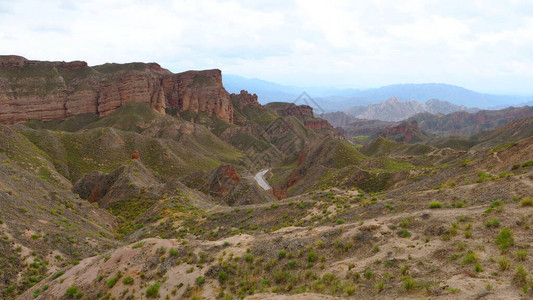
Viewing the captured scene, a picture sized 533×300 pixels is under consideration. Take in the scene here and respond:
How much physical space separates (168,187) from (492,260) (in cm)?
4119

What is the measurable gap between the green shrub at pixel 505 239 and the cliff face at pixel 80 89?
13514 centimetres

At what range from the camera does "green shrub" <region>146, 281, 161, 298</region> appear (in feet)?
51.5

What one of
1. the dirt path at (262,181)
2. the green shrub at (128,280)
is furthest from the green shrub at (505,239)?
the dirt path at (262,181)

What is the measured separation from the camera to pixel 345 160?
73.3 metres

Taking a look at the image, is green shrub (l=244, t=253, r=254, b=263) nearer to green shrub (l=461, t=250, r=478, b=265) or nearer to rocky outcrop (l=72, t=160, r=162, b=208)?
green shrub (l=461, t=250, r=478, b=265)

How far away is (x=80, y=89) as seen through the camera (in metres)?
124

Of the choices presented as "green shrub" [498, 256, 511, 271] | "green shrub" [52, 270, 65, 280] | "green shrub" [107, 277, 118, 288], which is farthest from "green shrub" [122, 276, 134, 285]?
"green shrub" [498, 256, 511, 271]

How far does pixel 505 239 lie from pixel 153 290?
17.2 metres

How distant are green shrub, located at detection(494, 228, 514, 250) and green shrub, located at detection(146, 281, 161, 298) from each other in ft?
54.5

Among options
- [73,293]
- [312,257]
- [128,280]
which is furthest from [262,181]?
[312,257]

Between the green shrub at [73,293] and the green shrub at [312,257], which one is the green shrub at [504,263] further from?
the green shrub at [73,293]

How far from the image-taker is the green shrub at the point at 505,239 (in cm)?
1242

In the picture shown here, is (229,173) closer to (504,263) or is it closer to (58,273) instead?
(58,273)

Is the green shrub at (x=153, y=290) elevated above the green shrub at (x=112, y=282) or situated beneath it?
elevated above
